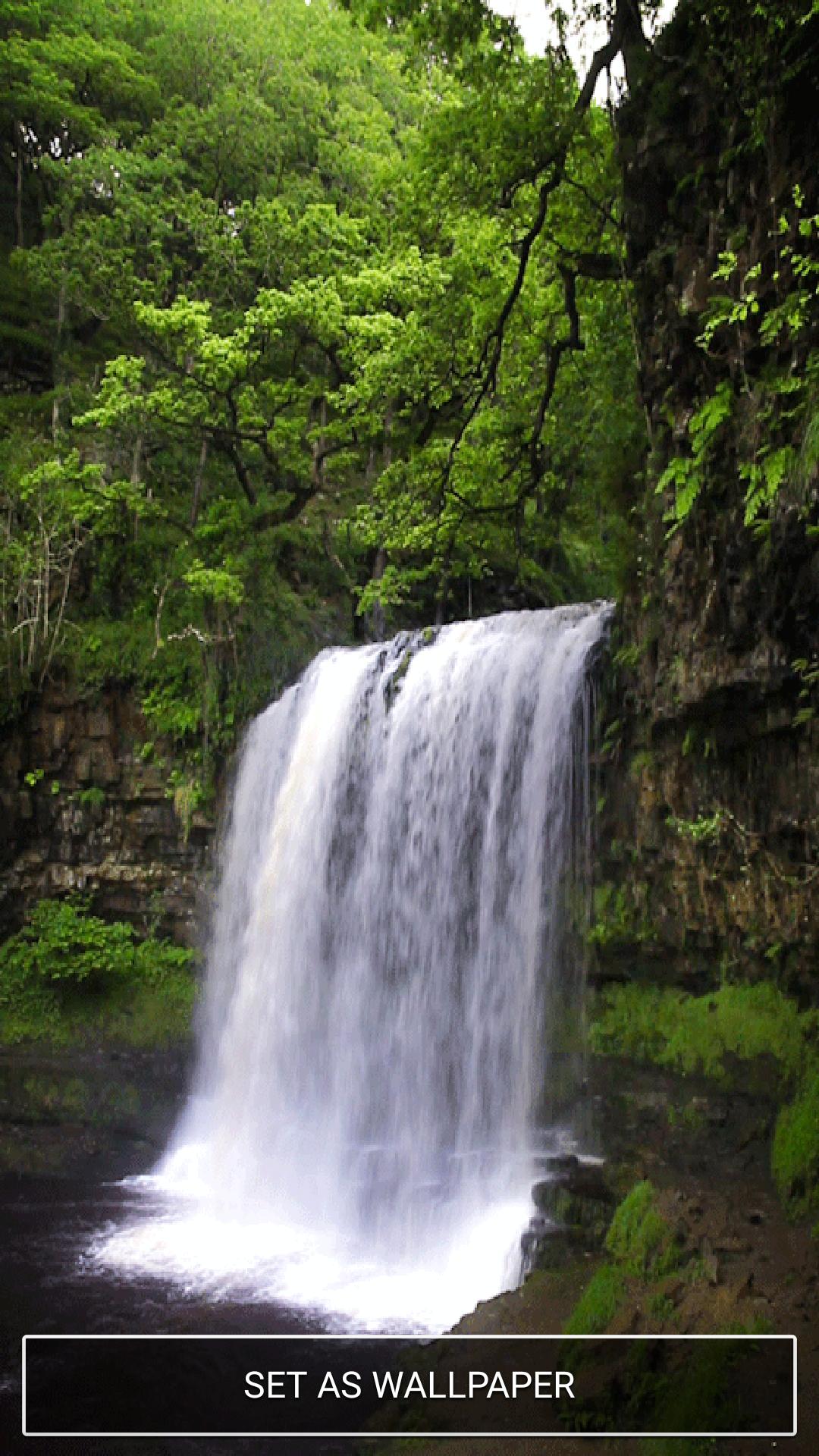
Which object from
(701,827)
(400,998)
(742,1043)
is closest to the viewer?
(701,827)

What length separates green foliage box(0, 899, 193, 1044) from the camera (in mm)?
14250

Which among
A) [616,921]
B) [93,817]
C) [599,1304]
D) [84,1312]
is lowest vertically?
[84,1312]

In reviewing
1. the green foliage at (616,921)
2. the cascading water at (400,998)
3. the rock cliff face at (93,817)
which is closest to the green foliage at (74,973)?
the rock cliff face at (93,817)

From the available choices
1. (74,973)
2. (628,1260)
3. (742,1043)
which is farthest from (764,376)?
(74,973)

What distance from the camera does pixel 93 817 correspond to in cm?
1481

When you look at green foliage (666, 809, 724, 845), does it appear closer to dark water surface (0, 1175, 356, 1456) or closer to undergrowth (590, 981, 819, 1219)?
undergrowth (590, 981, 819, 1219)

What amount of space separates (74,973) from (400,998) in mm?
6210

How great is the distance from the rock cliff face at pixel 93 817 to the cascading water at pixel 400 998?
7.48ft

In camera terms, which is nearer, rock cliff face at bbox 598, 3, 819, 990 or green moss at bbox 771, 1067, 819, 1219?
green moss at bbox 771, 1067, 819, 1219

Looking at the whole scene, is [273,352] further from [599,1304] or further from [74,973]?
[599,1304]

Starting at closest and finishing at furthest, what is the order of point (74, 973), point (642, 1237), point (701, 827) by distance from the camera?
point (701, 827) < point (642, 1237) < point (74, 973)

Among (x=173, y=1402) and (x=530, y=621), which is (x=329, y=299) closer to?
(x=530, y=621)

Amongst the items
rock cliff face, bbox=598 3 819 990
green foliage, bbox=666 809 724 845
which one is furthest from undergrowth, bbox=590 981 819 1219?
green foliage, bbox=666 809 724 845

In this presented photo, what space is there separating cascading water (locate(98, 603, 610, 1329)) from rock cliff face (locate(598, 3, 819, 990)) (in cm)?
74
